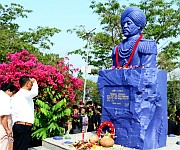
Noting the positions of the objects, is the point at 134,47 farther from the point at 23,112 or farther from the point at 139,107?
the point at 23,112

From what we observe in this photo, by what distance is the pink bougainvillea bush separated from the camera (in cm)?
740

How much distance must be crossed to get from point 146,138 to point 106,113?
1100 millimetres

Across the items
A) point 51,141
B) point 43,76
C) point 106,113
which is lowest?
point 51,141

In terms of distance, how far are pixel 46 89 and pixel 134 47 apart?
8.03 feet

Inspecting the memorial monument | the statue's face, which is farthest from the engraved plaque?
the statue's face

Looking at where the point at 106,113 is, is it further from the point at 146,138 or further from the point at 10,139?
→ the point at 10,139

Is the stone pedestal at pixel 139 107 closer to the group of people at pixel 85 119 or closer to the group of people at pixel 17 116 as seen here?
the group of people at pixel 85 119

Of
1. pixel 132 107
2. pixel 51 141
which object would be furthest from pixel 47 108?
pixel 132 107

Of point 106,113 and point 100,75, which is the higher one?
point 100,75

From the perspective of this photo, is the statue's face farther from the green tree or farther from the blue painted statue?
the green tree

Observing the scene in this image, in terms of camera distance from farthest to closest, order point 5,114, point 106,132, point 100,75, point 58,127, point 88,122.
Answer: point 88,122, point 58,127, point 100,75, point 106,132, point 5,114

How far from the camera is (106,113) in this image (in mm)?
6809

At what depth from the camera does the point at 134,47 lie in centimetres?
647

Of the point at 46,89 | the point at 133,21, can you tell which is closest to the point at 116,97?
the point at 133,21
